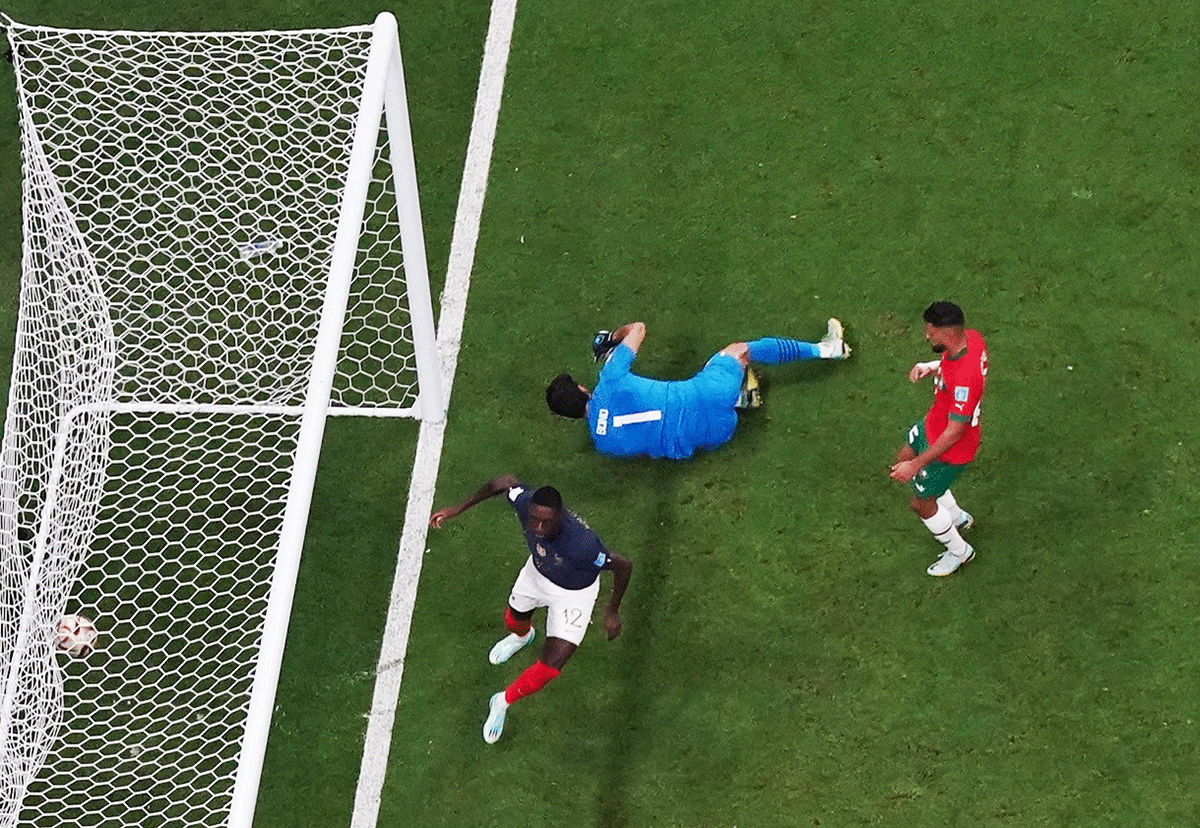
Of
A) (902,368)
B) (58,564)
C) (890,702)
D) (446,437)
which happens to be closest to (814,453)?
(902,368)

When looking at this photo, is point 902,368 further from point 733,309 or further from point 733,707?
point 733,707

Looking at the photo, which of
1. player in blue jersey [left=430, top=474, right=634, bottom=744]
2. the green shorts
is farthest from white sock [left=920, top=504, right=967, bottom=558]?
player in blue jersey [left=430, top=474, right=634, bottom=744]

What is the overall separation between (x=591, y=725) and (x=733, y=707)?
739mm

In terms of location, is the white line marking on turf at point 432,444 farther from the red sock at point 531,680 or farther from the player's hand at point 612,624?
the player's hand at point 612,624

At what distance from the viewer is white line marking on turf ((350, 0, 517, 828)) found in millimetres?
7848

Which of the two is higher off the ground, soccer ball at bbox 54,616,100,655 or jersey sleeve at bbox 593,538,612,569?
jersey sleeve at bbox 593,538,612,569

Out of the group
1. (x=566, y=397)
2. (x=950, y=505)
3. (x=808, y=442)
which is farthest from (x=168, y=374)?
(x=950, y=505)

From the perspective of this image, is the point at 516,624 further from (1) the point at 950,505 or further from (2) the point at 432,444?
(1) the point at 950,505

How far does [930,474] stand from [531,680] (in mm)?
2190

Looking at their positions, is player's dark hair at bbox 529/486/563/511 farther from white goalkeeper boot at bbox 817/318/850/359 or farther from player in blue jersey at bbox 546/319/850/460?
white goalkeeper boot at bbox 817/318/850/359

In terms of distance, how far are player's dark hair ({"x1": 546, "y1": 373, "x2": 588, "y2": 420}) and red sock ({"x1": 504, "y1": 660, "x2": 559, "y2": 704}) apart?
1.41 meters

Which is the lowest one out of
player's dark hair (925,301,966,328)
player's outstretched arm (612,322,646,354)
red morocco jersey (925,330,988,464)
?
player's outstretched arm (612,322,646,354)

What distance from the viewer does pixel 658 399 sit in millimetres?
8117

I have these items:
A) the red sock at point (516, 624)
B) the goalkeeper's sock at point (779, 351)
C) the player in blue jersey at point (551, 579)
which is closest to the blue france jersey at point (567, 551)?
the player in blue jersey at point (551, 579)
